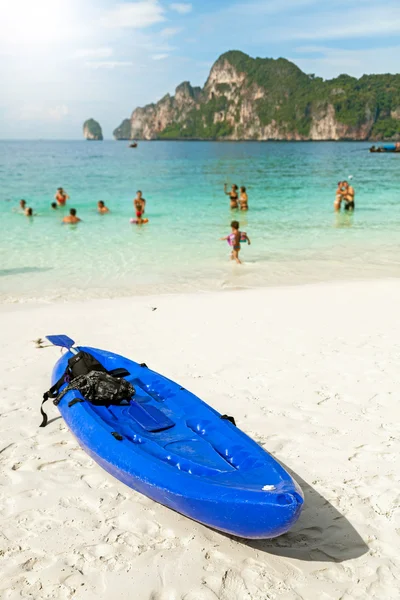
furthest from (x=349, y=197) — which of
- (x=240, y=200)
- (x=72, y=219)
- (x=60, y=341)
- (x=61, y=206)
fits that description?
(x=60, y=341)

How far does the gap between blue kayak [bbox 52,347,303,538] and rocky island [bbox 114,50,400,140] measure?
147730 mm

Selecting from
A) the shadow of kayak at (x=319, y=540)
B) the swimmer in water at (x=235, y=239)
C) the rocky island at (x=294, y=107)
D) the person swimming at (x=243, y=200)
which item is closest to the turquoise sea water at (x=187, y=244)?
the swimmer in water at (x=235, y=239)

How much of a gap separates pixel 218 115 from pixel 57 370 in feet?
648

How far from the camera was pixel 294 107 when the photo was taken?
16525cm

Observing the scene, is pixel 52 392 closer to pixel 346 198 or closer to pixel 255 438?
pixel 255 438

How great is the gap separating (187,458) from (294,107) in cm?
17579

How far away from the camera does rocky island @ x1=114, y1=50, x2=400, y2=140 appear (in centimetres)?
14462

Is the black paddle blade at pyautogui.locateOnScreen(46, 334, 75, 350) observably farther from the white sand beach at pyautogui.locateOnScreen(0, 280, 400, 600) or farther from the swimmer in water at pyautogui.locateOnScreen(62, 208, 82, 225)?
the swimmer in water at pyautogui.locateOnScreen(62, 208, 82, 225)

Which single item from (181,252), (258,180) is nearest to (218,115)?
(258,180)

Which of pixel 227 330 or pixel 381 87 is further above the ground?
pixel 381 87

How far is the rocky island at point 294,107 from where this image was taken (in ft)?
474

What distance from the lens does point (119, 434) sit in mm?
4176

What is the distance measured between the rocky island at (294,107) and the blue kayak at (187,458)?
485 ft

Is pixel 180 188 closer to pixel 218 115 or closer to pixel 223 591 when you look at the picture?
pixel 223 591
